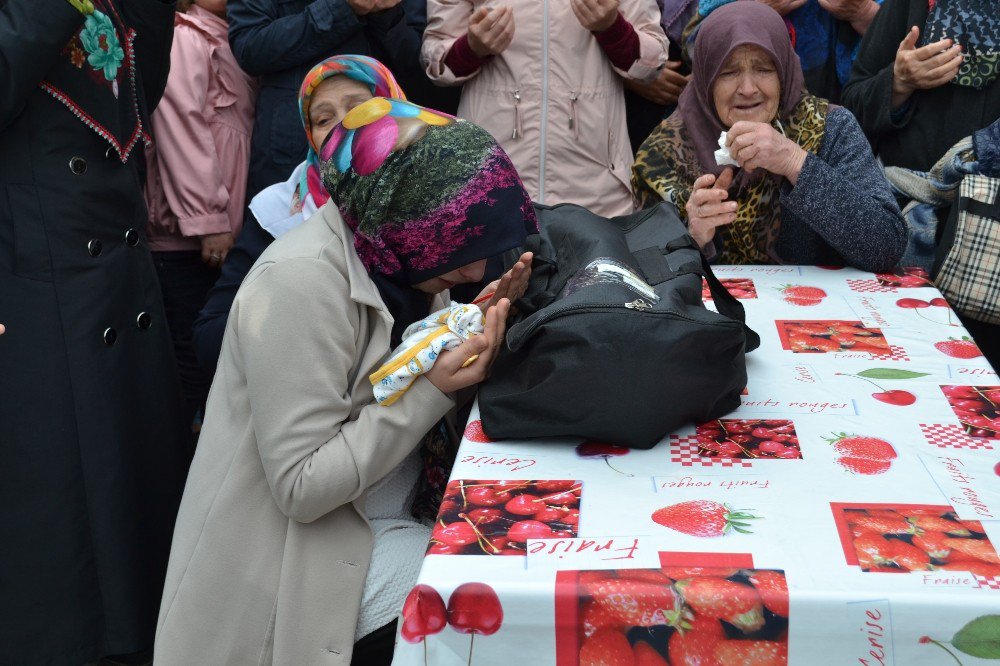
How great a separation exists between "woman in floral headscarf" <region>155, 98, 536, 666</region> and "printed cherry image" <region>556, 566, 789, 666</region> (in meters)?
0.52

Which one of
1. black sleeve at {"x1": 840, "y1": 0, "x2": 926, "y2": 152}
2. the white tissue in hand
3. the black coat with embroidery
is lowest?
the black coat with embroidery

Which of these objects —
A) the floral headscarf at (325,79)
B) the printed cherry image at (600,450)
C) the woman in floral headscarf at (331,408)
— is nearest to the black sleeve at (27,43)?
the floral headscarf at (325,79)

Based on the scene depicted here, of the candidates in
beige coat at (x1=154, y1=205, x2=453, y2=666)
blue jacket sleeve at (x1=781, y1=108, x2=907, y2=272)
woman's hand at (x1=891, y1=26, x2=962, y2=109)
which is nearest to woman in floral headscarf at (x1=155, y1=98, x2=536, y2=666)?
beige coat at (x1=154, y1=205, x2=453, y2=666)

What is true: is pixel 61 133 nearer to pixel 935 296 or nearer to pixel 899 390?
pixel 899 390

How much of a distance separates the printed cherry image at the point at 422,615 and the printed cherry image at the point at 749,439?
0.50 meters

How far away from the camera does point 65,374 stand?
2006mm

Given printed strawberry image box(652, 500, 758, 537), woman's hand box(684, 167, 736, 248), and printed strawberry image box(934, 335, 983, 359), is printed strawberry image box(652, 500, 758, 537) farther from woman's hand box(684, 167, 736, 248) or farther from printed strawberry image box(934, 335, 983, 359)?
woman's hand box(684, 167, 736, 248)

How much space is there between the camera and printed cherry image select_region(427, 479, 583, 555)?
3.89ft

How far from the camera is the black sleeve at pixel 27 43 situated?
1.82 metres

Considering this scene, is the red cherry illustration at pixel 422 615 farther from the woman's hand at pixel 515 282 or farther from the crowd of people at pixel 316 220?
the woman's hand at pixel 515 282

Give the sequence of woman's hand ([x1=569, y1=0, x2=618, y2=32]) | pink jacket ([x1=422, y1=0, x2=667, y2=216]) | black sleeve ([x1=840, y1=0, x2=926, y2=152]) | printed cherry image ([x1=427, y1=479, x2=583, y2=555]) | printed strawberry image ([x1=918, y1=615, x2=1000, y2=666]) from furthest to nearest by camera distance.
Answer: pink jacket ([x1=422, y1=0, x2=667, y2=216])
woman's hand ([x1=569, y1=0, x2=618, y2=32])
black sleeve ([x1=840, y1=0, x2=926, y2=152])
printed cherry image ([x1=427, y1=479, x2=583, y2=555])
printed strawberry image ([x1=918, y1=615, x2=1000, y2=666])

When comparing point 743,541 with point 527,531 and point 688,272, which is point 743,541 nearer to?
point 527,531

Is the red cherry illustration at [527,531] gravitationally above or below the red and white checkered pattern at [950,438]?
below

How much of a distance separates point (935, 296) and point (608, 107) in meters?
1.25
